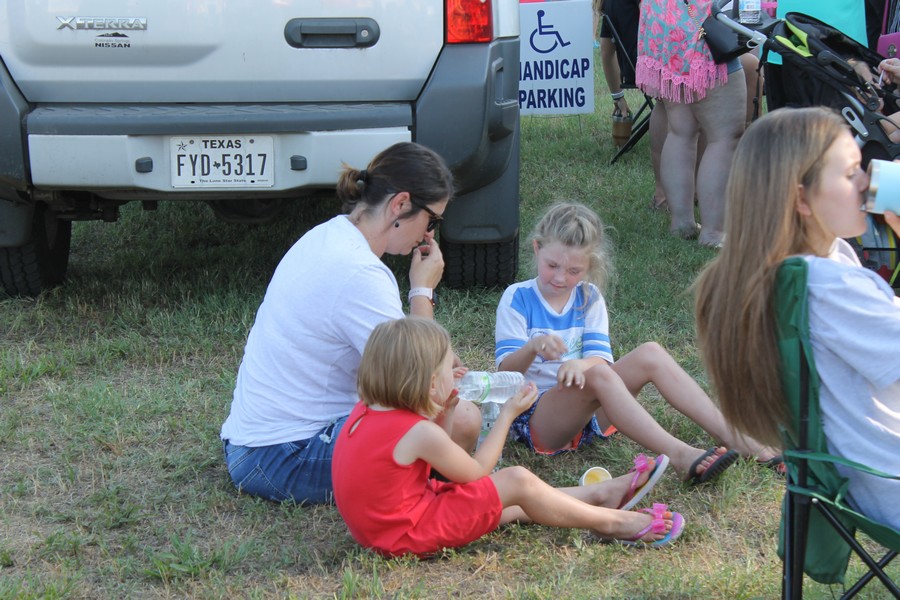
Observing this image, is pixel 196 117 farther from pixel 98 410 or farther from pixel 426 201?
pixel 426 201

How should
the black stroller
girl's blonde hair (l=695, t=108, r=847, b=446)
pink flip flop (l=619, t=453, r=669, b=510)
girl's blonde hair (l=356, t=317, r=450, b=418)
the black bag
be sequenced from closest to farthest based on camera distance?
girl's blonde hair (l=695, t=108, r=847, b=446) → girl's blonde hair (l=356, t=317, r=450, b=418) → pink flip flop (l=619, t=453, r=669, b=510) → the black stroller → the black bag

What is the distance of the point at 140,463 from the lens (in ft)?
11.3

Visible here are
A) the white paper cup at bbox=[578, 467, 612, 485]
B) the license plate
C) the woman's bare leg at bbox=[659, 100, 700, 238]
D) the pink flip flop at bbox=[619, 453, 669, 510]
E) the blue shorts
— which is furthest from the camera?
the woman's bare leg at bbox=[659, 100, 700, 238]

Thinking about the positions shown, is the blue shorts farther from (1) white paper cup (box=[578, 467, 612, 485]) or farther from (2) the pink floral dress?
(2) the pink floral dress

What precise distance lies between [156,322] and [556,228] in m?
1.88

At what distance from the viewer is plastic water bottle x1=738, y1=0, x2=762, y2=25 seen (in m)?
4.98

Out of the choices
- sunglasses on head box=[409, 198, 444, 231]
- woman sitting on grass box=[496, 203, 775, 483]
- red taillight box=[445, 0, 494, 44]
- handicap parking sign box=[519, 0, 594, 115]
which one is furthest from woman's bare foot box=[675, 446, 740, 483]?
handicap parking sign box=[519, 0, 594, 115]

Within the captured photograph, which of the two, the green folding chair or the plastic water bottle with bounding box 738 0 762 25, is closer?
the green folding chair

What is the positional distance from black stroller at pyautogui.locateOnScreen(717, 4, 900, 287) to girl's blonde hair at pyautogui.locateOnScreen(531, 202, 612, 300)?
1437 mm

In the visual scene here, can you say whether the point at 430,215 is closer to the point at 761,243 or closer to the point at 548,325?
the point at 548,325

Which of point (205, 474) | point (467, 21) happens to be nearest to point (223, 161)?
point (467, 21)

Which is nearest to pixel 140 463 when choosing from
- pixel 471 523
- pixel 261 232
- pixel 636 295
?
pixel 471 523

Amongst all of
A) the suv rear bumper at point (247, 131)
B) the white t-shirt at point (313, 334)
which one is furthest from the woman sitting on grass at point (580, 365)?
the suv rear bumper at point (247, 131)

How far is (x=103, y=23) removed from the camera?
4.01 metres
